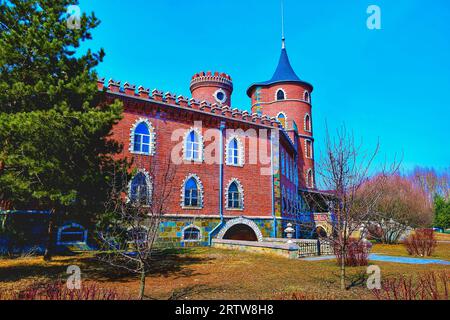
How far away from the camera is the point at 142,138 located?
18.2 m

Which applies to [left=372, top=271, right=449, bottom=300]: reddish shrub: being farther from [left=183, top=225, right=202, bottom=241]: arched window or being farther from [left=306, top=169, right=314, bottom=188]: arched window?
[left=306, top=169, right=314, bottom=188]: arched window

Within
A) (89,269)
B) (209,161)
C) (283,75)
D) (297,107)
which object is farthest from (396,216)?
(89,269)

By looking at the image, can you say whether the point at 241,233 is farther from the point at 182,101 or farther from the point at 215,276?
the point at 215,276

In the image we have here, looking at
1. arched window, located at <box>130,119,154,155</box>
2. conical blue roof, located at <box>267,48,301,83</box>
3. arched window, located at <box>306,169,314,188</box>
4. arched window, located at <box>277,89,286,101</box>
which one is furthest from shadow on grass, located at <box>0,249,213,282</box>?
conical blue roof, located at <box>267,48,301,83</box>

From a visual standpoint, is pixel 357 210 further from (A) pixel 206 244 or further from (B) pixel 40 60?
(A) pixel 206 244

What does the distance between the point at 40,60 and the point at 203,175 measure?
476 inches

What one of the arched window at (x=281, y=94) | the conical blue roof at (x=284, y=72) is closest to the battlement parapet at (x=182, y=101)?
the arched window at (x=281, y=94)

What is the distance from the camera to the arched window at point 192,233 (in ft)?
60.8

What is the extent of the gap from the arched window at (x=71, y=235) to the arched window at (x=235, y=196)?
894 cm

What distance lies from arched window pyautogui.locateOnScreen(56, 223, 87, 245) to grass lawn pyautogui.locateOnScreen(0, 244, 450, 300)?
5.45 ft

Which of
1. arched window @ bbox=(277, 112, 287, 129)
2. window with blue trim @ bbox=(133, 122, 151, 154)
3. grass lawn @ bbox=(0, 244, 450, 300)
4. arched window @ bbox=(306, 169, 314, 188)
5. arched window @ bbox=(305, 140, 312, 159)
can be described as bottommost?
grass lawn @ bbox=(0, 244, 450, 300)

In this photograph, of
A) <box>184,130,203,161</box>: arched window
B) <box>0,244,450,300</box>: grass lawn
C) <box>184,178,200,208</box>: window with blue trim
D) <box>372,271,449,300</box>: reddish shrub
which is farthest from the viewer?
<box>184,130,203,161</box>: arched window

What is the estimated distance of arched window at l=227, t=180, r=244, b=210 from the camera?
20812 millimetres

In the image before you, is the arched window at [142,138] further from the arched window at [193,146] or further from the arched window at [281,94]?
the arched window at [281,94]
